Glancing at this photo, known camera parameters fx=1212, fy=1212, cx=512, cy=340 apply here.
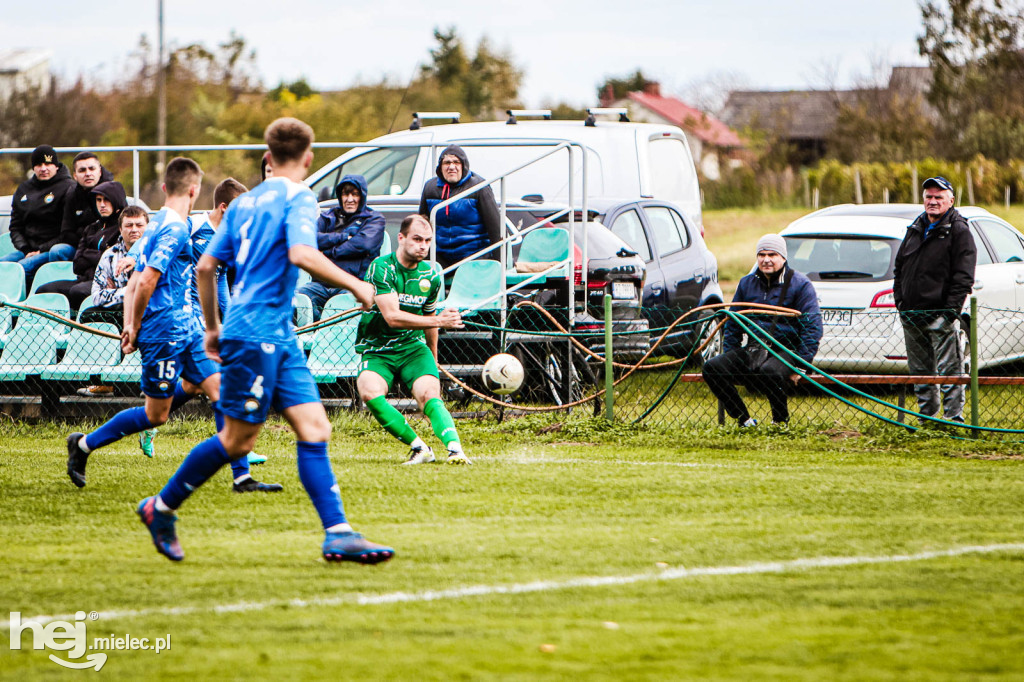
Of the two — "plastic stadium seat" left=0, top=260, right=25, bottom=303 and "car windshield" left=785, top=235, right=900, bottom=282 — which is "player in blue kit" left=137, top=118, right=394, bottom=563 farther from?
"car windshield" left=785, top=235, right=900, bottom=282

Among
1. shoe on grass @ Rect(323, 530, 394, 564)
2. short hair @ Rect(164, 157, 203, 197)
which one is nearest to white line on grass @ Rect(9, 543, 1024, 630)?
shoe on grass @ Rect(323, 530, 394, 564)

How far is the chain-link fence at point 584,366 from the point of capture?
384 inches

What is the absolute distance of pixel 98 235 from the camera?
437 inches

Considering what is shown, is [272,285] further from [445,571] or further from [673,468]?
[673,468]

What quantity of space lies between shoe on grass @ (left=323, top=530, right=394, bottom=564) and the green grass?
0.23 ft

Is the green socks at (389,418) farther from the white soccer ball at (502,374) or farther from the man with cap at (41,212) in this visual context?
the man with cap at (41,212)

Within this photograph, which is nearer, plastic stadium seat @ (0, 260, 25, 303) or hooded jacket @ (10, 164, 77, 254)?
plastic stadium seat @ (0, 260, 25, 303)

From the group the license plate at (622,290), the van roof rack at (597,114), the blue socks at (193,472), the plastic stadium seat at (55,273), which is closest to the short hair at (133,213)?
the plastic stadium seat at (55,273)

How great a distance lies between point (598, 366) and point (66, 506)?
5.00 meters

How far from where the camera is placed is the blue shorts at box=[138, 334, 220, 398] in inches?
279

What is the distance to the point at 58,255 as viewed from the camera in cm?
1206

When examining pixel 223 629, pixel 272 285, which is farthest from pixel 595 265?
pixel 223 629

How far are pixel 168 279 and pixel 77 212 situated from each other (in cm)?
514

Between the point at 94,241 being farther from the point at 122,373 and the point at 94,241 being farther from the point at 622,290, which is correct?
the point at 622,290
